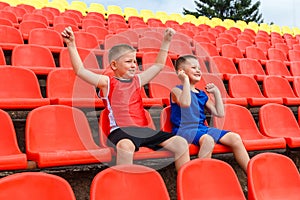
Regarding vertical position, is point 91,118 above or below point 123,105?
below

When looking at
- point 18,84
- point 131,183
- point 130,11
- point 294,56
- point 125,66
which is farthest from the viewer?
point 130,11

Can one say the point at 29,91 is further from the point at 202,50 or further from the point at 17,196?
the point at 202,50

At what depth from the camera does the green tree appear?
16.4 metres

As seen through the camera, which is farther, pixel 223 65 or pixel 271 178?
pixel 223 65

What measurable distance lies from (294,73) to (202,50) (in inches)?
29.7

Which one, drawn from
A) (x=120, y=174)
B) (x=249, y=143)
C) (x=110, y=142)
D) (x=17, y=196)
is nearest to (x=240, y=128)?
(x=249, y=143)

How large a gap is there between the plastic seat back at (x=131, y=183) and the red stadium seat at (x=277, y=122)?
92cm

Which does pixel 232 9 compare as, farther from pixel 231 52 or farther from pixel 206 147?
pixel 206 147

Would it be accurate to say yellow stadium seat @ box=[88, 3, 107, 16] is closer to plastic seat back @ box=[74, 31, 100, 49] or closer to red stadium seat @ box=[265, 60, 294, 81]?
plastic seat back @ box=[74, 31, 100, 49]

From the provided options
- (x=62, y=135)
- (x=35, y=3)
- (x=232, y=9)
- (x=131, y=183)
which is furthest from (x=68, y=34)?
(x=232, y=9)

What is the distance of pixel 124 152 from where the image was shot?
3.73 feet

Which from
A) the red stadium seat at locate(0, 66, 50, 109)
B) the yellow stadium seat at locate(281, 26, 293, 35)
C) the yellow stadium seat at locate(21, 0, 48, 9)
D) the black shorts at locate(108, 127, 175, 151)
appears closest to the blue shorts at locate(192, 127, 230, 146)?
the black shorts at locate(108, 127, 175, 151)

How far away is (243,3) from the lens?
54.5ft

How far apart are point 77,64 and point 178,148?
44cm
